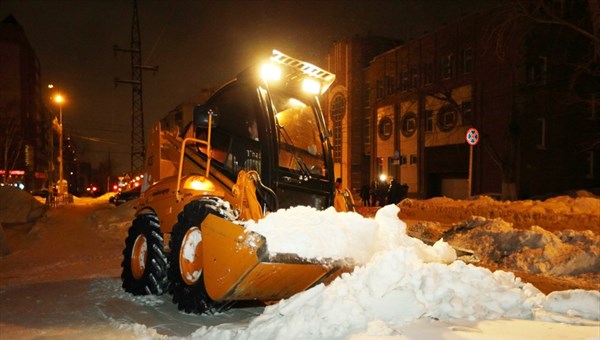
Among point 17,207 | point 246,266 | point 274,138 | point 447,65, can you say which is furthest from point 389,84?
point 246,266

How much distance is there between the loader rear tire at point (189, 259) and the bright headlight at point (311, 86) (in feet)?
7.12

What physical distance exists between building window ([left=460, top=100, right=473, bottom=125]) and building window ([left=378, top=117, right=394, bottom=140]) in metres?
7.14

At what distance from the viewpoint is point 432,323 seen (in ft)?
12.6

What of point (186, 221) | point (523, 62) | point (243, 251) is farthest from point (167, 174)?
point (523, 62)

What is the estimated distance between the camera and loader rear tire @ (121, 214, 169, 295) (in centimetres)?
641

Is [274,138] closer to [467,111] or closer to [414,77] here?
[467,111]

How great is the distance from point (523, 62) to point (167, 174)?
2264 cm

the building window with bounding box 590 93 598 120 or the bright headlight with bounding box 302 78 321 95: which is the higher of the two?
the building window with bounding box 590 93 598 120

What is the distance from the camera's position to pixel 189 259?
17.9ft

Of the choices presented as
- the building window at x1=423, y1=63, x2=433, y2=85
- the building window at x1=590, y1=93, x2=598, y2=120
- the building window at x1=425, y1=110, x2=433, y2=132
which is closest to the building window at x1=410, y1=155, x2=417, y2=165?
the building window at x1=425, y1=110, x2=433, y2=132

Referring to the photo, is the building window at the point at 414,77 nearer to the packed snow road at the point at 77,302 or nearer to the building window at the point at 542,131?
the building window at the point at 542,131

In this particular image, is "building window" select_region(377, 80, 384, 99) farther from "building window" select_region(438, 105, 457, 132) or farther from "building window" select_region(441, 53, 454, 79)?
"building window" select_region(438, 105, 457, 132)

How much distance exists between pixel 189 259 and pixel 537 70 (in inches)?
988

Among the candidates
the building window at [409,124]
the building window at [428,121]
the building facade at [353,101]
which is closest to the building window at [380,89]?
the building facade at [353,101]
